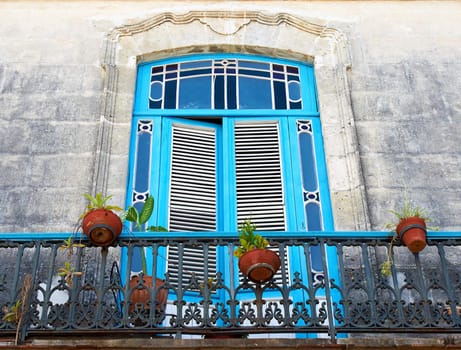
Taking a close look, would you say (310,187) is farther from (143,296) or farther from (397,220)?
(143,296)

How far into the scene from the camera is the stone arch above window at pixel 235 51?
816 centimetres

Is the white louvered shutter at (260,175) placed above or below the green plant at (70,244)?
above

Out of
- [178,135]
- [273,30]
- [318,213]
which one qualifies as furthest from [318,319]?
[273,30]

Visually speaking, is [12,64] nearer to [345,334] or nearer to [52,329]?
[52,329]

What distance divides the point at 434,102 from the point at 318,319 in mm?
3443

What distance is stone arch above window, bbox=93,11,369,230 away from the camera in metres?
8.16

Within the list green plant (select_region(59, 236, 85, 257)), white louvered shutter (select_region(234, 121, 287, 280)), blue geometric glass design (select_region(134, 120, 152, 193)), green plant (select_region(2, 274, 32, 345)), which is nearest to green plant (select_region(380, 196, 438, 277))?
white louvered shutter (select_region(234, 121, 287, 280))

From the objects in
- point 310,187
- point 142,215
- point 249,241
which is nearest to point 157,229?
point 142,215

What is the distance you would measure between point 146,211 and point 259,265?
4.70ft

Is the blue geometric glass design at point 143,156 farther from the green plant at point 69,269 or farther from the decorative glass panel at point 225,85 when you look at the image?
the green plant at point 69,269

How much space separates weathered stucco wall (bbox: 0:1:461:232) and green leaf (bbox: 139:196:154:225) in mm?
568

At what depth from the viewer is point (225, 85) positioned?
9078 millimetres

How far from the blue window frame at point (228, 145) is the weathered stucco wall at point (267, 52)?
0.17 m

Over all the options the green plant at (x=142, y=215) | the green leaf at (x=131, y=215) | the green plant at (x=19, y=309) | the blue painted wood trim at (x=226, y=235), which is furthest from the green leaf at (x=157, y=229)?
the green plant at (x=19, y=309)
